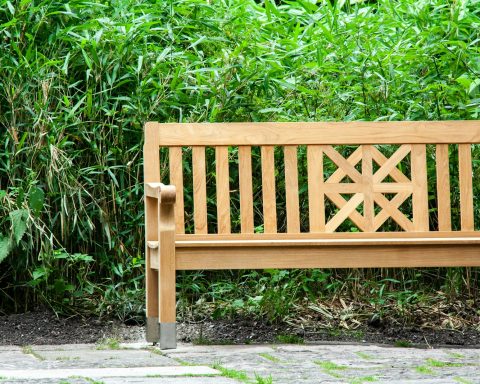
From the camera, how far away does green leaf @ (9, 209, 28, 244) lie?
461 cm

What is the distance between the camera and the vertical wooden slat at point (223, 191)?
15.0 ft

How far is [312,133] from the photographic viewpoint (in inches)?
180

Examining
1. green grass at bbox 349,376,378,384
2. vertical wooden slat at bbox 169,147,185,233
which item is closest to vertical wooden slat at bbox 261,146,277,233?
vertical wooden slat at bbox 169,147,185,233

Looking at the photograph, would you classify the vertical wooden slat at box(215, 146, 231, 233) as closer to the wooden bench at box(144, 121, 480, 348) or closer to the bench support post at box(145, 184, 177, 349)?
the wooden bench at box(144, 121, 480, 348)

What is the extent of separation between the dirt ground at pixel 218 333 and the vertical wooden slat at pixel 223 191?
50 centimetres

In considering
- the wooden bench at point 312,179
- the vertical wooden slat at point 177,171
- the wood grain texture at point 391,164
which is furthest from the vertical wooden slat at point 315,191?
the vertical wooden slat at point 177,171

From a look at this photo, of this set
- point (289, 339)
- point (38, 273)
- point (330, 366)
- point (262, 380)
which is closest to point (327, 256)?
point (289, 339)

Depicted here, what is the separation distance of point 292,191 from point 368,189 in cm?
36

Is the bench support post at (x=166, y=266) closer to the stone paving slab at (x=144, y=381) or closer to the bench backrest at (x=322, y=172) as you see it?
the bench backrest at (x=322, y=172)

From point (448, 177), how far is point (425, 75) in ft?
2.63

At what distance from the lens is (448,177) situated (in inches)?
183

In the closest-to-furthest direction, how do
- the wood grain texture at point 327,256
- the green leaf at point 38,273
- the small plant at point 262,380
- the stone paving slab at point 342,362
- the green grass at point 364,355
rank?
the small plant at point 262,380
the stone paving slab at point 342,362
the green grass at point 364,355
the wood grain texture at point 327,256
the green leaf at point 38,273

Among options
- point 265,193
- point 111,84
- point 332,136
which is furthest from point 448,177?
point 111,84

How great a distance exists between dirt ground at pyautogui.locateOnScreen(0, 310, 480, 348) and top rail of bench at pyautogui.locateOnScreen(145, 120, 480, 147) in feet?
2.89
